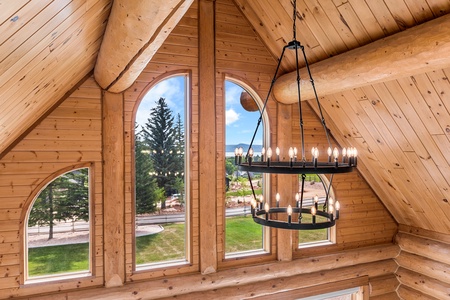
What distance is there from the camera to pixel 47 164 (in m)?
3.84

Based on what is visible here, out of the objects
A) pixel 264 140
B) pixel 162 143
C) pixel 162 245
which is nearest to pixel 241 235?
pixel 162 245

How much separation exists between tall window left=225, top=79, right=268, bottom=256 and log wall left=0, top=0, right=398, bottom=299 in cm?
17

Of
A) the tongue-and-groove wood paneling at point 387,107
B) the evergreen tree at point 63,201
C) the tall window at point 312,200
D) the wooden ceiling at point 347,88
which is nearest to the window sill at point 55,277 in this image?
the evergreen tree at point 63,201

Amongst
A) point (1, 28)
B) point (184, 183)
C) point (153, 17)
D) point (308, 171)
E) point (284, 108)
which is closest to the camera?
point (1, 28)

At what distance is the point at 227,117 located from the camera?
5.16 meters

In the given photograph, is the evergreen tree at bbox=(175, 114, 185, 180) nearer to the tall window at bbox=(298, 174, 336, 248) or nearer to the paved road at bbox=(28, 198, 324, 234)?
the paved road at bbox=(28, 198, 324, 234)

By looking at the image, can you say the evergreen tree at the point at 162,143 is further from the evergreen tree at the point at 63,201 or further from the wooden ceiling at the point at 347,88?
the wooden ceiling at the point at 347,88

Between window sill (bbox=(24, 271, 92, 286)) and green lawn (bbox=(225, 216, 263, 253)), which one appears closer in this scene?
window sill (bbox=(24, 271, 92, 286))

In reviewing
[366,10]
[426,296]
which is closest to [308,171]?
[366,10]

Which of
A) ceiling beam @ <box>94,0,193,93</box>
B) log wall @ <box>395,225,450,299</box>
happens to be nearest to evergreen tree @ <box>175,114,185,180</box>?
ceiling beam @ <box>94,0,193,93</box>

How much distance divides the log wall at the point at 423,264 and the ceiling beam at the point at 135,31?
15.7ft

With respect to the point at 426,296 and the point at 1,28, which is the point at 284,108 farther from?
the point at 1,28

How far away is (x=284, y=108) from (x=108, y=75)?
8.37ft

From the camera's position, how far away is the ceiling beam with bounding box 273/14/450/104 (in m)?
2.70
